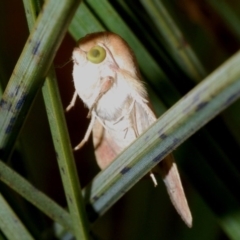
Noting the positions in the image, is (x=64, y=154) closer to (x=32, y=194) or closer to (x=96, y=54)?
(x=32, y=194)

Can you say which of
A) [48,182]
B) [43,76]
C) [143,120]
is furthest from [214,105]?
[48,182]

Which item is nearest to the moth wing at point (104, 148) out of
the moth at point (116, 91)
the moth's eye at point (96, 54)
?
the moth at point (116, 91)

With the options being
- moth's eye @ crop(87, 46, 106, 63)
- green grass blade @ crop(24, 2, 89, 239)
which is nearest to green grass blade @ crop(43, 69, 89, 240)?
green grass blade @ crop(24, 2, 89, 239)

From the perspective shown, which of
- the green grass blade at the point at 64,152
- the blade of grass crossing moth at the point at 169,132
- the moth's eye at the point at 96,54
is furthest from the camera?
the moth's eye at the point at 96,54

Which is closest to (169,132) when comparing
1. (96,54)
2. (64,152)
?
(64,152)

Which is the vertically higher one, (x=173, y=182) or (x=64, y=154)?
(x=64, y=154)

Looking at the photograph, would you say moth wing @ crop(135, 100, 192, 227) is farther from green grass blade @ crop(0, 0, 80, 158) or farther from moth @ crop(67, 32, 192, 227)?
green grass blade @ crop(0, 0, 80, 158)

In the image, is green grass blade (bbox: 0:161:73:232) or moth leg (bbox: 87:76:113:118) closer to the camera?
green grass blade (bbox: 0:161:73:232)

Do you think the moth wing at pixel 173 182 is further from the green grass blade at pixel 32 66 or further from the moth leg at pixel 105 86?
the green grass blade at pixel 32 66
